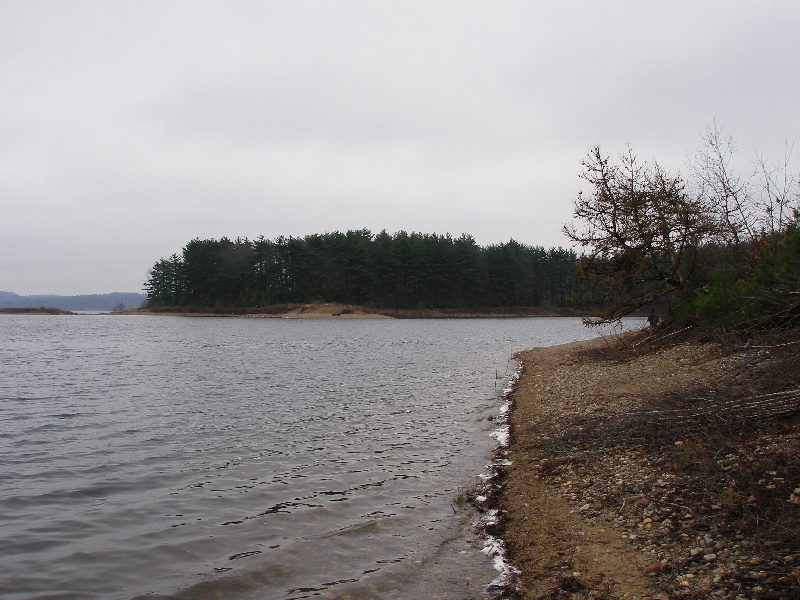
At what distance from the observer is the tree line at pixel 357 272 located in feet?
347

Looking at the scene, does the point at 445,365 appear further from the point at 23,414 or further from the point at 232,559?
the point at 232,559

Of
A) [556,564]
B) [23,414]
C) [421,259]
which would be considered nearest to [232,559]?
[556,564]

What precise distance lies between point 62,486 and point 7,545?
2757 mm

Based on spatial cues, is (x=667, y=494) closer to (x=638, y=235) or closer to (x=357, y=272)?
(x=638, y=235)

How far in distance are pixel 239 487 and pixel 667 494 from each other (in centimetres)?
736

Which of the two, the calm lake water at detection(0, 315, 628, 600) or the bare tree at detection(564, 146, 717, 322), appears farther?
the bare tree at detection(564, 146, 717, 322)

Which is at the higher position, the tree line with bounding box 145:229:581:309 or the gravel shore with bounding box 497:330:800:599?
the tree line with bounding box 145:229:581:309

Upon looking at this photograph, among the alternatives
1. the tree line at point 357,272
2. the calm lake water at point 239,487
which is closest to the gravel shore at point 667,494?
the calm lake water at point 239,487

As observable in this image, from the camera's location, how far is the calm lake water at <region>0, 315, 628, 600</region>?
7.40 m

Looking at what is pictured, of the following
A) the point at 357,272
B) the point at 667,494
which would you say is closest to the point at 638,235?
the point at 667,494

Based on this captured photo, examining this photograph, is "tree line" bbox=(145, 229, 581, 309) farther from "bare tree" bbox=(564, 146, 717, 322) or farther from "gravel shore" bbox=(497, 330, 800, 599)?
"gravel shore" bbox=(497, 330, 800, 599)

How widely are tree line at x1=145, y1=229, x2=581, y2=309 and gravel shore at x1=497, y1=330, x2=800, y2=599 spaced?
304ft

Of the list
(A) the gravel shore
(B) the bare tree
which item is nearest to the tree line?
(B) the bare tree

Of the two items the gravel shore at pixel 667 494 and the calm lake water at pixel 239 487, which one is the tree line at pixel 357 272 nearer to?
the calm lake water at pixel 239 487
